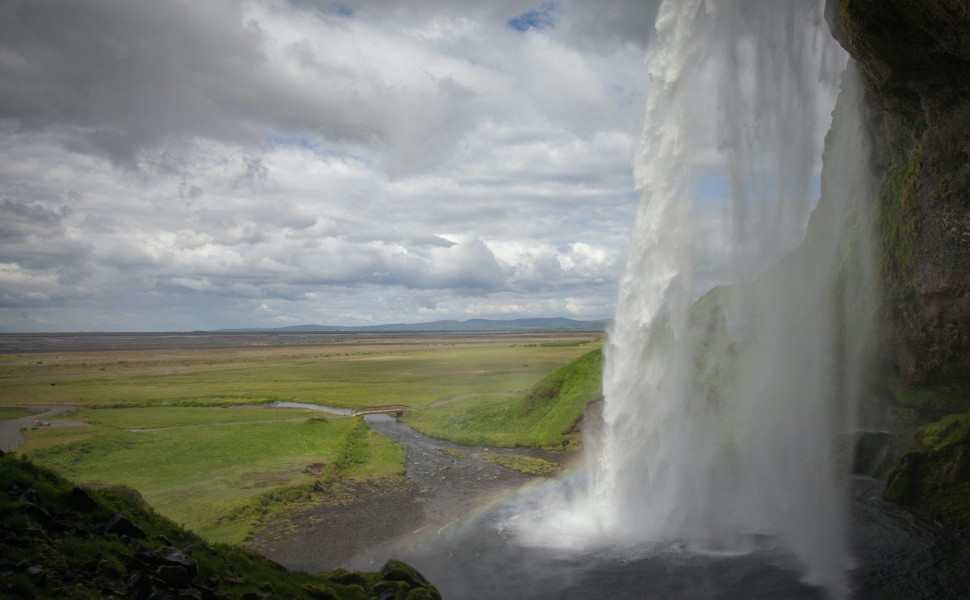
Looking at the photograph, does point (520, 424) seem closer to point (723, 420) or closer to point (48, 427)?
point (723, 420)

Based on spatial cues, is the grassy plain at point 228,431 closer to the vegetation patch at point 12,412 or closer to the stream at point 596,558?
the vegetation patch at point 12,412

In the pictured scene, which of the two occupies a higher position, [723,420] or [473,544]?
[723,420]

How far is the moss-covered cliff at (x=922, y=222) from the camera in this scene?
76.9 feet

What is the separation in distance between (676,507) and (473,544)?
9.51m

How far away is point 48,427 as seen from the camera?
167 feet

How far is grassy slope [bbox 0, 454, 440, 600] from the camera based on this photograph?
1276 cm

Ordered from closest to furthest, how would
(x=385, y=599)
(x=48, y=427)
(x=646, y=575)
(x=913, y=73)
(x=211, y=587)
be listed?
1. (x=211, y=587)
2. (x=385, y=599)
3. (x=646, y=575)
4. (x=913, y=73)
5. (x=48, y=427)

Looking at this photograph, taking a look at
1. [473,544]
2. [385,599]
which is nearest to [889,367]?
[473,544]

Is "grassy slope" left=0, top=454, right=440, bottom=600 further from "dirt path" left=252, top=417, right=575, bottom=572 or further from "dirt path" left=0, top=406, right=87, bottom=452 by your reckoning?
"dirt path" left=0, top=406, right=87, bottom=452

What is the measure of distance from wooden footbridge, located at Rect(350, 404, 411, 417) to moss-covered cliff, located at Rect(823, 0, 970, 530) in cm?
4487

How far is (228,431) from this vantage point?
5006cm

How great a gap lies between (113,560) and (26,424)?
52.0 metres

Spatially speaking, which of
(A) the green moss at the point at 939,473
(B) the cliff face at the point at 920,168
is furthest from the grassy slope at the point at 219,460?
(B) the cliff face at the point at 920,168

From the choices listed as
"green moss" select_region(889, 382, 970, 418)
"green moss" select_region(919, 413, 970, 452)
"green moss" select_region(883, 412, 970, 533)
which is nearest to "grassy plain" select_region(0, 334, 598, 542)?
"green moss" select_region(889, 382, 970, 418)
